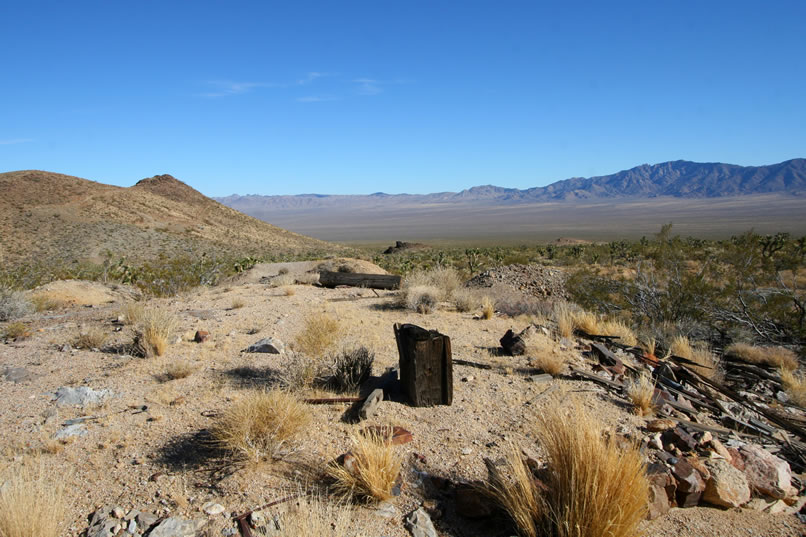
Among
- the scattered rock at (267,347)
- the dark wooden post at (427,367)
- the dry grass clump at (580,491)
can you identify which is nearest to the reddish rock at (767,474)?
the dry grass clump at (580,491)

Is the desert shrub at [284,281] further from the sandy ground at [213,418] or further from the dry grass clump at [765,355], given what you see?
the dry grass clump at [765,355]

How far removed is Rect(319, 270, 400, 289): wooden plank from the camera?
609 inches

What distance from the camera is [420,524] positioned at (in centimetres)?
400

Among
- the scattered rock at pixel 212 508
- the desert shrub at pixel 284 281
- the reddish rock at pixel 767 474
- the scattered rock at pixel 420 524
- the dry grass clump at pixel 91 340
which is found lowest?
the reddish rock at pixel 767 474

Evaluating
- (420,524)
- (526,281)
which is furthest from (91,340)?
(526,281)

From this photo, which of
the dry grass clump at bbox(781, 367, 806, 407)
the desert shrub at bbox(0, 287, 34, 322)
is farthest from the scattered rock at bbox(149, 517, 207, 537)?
the desert shrub at bbox(0, 287, 34, 322)

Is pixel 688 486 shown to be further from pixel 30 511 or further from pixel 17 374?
pixel 17 374

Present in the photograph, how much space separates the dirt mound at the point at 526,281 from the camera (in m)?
16.3

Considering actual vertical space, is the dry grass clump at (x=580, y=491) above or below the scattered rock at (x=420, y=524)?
above

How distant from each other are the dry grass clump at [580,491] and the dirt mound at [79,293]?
14.6 meters

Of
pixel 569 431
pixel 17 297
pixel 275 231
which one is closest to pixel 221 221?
pixel 275 231

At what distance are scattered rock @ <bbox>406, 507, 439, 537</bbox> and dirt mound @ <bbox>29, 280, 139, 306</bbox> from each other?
1391 centimetres

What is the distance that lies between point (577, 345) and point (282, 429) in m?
5.98

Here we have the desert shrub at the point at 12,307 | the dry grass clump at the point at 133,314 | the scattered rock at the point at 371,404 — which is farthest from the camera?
the desert shrub at the point at 12,307
